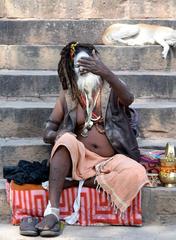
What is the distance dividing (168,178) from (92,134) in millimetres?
729

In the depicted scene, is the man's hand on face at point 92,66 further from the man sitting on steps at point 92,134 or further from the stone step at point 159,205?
the stone step at point 159,205

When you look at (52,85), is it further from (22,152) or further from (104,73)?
(104,73)

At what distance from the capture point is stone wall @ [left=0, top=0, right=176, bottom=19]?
727cm

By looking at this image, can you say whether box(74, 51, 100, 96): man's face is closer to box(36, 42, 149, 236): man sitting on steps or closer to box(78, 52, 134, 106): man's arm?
box(36, 42, 149, 236): man sitting on steps

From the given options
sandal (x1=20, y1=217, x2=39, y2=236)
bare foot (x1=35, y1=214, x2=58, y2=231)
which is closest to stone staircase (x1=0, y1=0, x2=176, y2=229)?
sandal (x1=20, y1=217, x2=39, y2=236)

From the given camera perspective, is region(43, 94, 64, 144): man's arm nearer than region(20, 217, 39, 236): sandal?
No

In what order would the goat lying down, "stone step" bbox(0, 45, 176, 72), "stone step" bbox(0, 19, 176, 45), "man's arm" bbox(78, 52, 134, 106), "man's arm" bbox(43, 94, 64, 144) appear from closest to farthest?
1. "man's arm" bbox(78, 52, 134, 106)
2. "man's arm" bbox(43, 94, 64, 144)
3. "stone step" bbox(0, 45, 176, 72)
4. the goat lying down
5. "stone step" bbox(0, 19, 176, 45)

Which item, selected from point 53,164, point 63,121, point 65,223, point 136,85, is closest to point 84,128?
point 63,121

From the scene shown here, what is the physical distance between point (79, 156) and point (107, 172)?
0.26m

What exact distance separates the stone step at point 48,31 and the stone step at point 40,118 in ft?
3.81

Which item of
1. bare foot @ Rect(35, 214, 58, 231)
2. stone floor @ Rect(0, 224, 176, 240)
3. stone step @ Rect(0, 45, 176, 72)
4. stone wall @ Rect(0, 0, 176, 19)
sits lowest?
stone floor @ Rect(0, 224, 176, 240)

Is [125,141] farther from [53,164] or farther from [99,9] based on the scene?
[99,9]

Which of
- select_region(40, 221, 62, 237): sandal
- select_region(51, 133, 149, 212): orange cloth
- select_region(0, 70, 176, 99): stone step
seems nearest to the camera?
select_region(40, 221, 62, 237): sandal

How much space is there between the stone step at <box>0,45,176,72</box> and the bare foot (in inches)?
96.9
